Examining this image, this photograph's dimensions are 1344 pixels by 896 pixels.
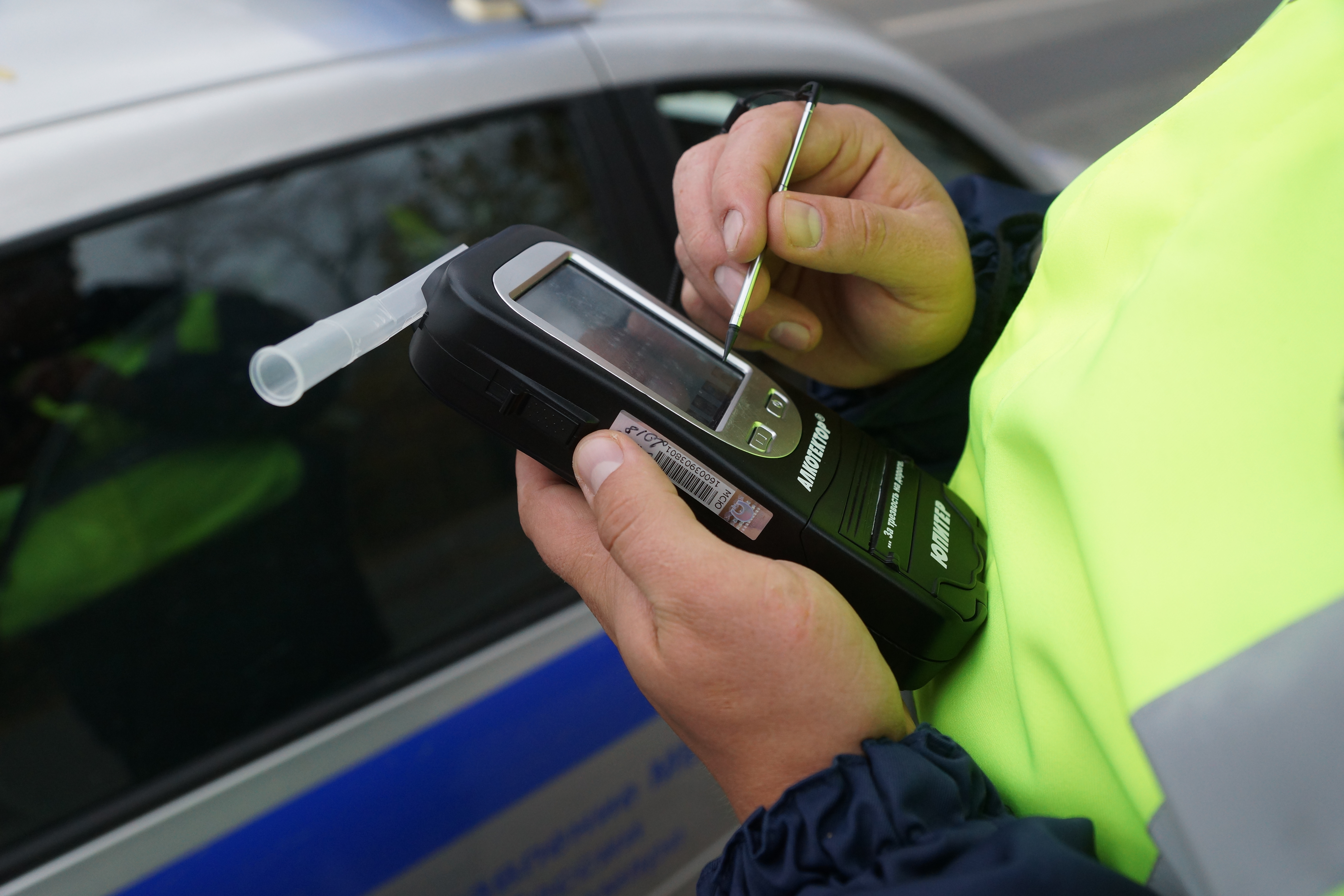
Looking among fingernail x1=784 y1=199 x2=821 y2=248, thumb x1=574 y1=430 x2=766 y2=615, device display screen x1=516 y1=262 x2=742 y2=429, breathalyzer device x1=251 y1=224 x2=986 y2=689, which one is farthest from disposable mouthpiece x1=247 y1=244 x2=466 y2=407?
fingernail x1=784 y1=199 x2=821 y2=248

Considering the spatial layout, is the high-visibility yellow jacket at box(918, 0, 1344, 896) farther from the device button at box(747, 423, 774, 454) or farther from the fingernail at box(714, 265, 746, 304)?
the fingernail at box(714, 265, 746, 304)

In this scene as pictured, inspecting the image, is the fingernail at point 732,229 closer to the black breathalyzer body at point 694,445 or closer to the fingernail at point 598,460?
the black breathalyzer body at point 694,445

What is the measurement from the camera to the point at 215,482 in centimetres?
120

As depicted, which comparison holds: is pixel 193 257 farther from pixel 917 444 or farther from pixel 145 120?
pixel 917 444

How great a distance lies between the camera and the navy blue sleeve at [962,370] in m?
1.09

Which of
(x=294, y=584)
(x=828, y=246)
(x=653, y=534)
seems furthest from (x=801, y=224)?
(x=294, y=584)

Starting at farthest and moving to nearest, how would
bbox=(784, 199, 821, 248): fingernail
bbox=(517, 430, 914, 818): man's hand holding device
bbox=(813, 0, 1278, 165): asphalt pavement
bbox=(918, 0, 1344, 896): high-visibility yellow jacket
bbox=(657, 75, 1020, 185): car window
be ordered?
bbox=(813, 0, 1278, 165): asphalt pavement, bbox=(657, 75, 1020, 185): car window, bbox=(784, 199, 821, 248): fingernail, bbox=(517, 430, 914, 818): man's hand holding device, bbox=(918, 0, 1344, 896): high-visibility yellow jacket

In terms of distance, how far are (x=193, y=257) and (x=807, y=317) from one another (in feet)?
2.71

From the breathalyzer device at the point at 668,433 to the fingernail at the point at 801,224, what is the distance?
0.19 meters

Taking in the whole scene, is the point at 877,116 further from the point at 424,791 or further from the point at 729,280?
the point at 424,791

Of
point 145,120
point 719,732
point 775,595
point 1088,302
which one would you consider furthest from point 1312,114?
point 145,120

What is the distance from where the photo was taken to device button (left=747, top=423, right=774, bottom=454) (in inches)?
30.8

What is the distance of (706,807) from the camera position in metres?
1.55

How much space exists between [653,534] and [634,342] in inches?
9.2
